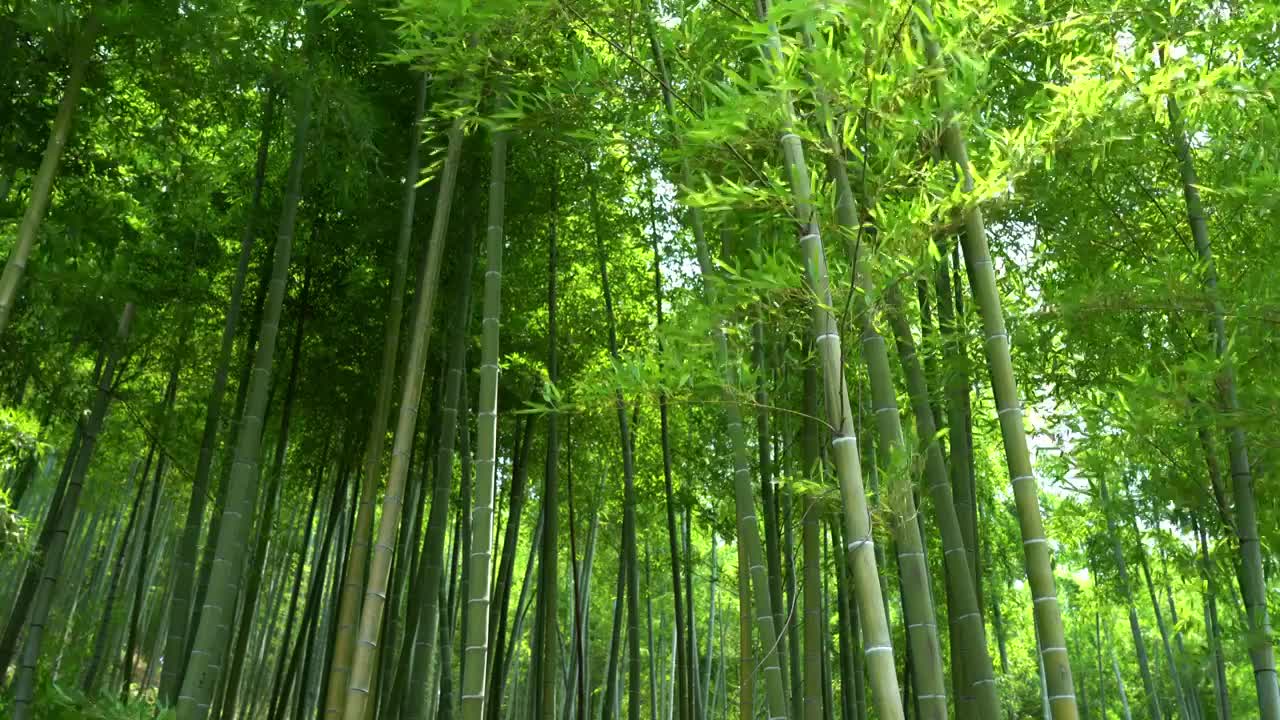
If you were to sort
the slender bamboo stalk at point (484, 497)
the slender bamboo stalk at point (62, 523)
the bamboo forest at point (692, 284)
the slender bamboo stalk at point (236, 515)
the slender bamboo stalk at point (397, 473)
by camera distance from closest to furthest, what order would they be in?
the bamboo forest at point (692, 284), the slender bamboo stalk at point (484, 497), the slender bamboo stalk at point (397, 473), the slender bamboo stalk at point (236, 515), the slender bamboo stalk at point (62, 523)

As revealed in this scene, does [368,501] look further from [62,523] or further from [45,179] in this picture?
[62,523]

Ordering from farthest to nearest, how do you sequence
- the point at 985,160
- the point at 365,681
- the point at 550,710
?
the point at 550,710, the point at 365,681, the point at 985,160

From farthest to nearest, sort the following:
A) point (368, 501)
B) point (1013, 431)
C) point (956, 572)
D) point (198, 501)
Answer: point (198, 501)
point (368, 501)
point (956, 572)
point (1013, 431)

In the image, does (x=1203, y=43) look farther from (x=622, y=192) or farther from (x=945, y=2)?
(x=622, y=192)

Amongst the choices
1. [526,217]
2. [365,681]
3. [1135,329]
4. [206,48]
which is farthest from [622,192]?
[365,681]

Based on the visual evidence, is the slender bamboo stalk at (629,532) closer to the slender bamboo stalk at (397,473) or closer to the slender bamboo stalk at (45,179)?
the slender bamboo stalk at (397,473)

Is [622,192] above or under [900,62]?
above

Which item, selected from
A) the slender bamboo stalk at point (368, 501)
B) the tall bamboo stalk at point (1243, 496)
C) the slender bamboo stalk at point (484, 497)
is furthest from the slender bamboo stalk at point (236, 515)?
the tall bamboo stalk at point (1243, 496)

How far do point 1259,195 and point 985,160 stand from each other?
1.11 m

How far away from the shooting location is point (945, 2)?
8.35ft

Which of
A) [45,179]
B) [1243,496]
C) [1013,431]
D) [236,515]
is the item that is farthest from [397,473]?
[1243,496]

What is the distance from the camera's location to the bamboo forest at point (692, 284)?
2748 millimetres

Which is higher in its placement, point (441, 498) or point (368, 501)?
point (441, 498)

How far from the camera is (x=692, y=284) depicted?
5969 millimetres
